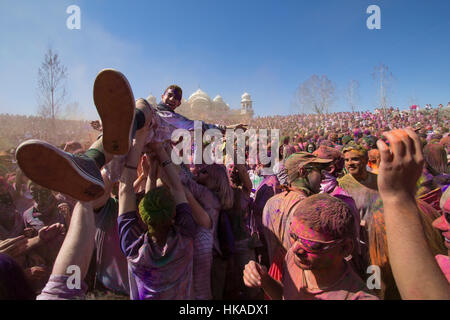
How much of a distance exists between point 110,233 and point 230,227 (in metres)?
1.18

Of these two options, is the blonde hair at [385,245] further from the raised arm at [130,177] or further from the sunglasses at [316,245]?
the raised arm at [130,177]

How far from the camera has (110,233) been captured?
1978mm

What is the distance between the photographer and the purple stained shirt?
150 centimetres

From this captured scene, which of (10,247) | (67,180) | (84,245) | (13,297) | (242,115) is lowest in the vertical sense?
(13,297)

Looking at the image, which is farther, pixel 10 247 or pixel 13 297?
pixel 10 247

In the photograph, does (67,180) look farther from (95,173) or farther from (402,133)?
(402,133)

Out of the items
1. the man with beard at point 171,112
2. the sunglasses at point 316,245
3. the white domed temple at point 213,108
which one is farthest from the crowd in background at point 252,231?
the white domed temple at point 213,108

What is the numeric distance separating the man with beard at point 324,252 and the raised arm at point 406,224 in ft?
0.81

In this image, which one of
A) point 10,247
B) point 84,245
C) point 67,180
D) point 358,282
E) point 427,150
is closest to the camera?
point 358,282

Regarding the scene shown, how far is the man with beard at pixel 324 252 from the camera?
3.81ft

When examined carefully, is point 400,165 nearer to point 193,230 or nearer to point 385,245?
point 193,230

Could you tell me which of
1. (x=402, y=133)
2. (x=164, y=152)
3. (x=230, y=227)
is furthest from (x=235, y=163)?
(x=402, y=133)

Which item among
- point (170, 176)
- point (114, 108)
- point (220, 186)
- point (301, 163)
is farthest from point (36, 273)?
point (301, 163)

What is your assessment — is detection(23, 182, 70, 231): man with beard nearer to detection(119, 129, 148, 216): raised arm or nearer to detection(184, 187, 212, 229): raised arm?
detection(119, 129, 148, 216): raised arm
